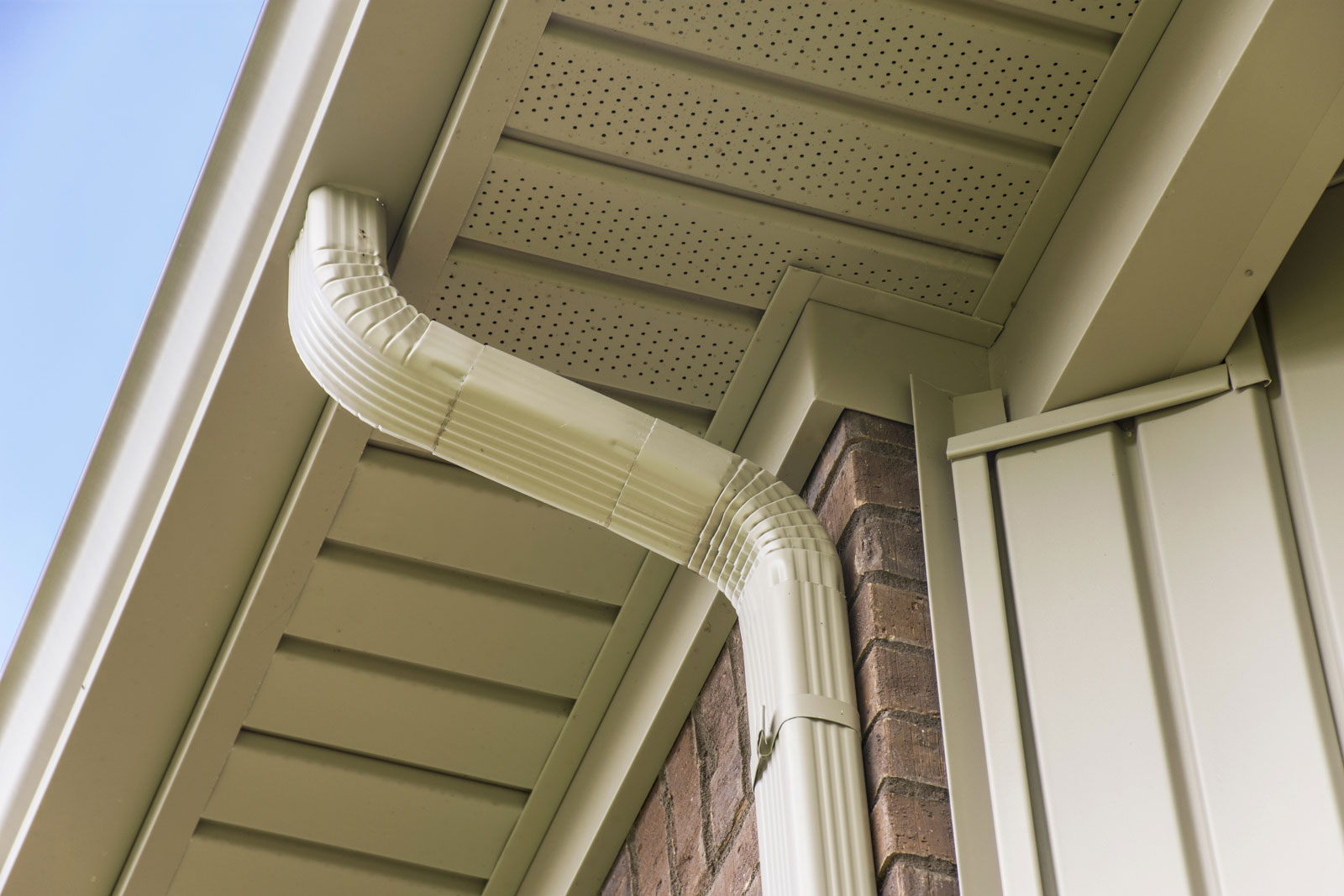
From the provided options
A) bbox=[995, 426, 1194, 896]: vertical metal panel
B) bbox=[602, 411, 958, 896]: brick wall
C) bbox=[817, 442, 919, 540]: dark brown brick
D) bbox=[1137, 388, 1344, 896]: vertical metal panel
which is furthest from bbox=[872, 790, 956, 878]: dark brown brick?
bbox=[817, 442, 919, 540]: dark brown brick

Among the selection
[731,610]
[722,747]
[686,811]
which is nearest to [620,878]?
[686,811]

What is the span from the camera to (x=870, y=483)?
1650mm

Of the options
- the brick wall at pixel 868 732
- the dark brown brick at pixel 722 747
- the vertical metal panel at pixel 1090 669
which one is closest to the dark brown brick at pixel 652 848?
the brick wall at pixel 868 732

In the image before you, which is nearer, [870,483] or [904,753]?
[904,753]

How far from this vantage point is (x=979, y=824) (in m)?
1.39

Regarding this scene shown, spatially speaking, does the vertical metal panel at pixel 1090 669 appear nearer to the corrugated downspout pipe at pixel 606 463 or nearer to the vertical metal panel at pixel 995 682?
the vertical metal panel at pixel 995 682

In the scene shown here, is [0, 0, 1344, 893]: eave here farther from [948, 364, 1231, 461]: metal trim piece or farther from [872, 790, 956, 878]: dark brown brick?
[872, 790, 956, 878]: dark brown brick

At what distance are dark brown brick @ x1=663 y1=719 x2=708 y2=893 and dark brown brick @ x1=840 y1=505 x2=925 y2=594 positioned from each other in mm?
433

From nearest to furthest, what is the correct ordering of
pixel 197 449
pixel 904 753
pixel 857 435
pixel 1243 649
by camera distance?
pixel 1243 649 → pixel 904 753 → pixel 857 435 → pixel 197 449

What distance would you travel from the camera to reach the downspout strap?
4.83ft

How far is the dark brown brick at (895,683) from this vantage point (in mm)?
1489

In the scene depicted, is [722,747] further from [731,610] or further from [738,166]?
[738,166]

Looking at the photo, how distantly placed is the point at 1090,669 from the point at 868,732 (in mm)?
236

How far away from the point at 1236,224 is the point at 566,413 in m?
0.73
